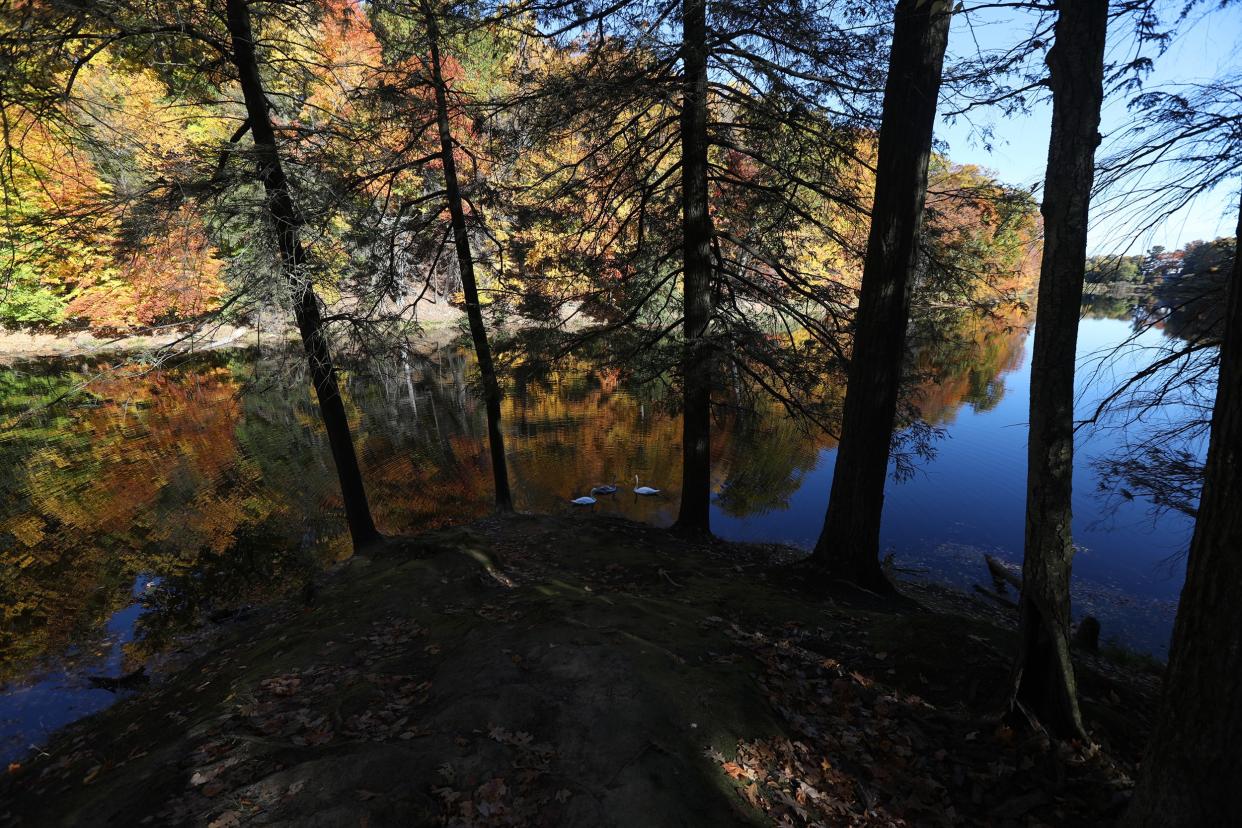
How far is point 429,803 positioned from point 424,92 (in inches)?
446

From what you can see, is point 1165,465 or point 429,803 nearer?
point 429,803

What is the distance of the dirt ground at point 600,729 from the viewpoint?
3.15m

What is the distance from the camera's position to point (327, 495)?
51.4ft

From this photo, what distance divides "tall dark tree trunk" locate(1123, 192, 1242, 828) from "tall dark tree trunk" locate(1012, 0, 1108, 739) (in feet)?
3.86

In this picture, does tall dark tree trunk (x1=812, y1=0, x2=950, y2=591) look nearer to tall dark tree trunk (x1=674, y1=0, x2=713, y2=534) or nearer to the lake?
the lake

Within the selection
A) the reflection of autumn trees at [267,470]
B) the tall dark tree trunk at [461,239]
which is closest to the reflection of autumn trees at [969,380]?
the reflection of autumn trees at [267,470]

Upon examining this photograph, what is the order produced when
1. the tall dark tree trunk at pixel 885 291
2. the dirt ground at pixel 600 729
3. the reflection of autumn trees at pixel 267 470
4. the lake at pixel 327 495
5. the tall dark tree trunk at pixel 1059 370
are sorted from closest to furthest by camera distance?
the dirt ground at pixel 600 729
the tall dark tree trunk at pixel 1059 370
the tall dark tree trunk at pixel 885 291
the lake at pixel 327 495
the reflection of autumn trees at pixel 267 470

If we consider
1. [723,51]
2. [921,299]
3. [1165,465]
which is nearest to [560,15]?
[723,51]

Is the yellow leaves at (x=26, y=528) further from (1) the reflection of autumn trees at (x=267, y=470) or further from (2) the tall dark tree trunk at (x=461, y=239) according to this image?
(2) the tall dark tree trunk at (x=461, y=239)

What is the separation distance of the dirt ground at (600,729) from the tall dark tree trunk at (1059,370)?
1.27 ft

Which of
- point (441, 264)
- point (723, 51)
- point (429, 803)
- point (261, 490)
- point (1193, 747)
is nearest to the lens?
point (1193, 747)

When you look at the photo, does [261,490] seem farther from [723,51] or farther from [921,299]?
[921,299]

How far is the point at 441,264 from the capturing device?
11.2 meters

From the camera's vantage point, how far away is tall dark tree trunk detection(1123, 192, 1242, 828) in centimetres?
216
